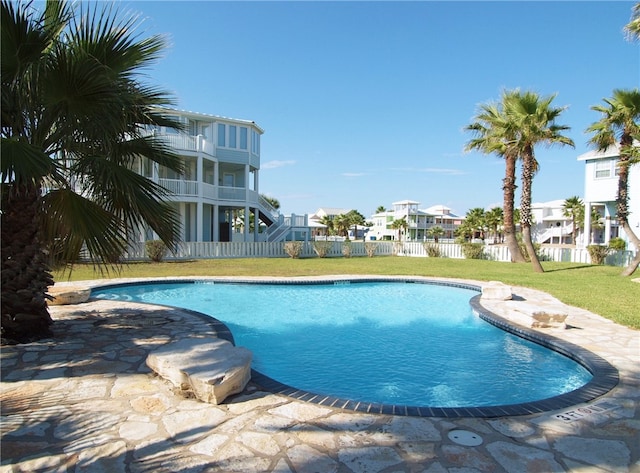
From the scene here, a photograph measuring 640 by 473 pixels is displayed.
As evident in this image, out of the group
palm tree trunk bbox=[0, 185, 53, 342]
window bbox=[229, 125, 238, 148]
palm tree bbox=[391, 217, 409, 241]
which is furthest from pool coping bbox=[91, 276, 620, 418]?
palm tree bbox=[391, 217, 409, 241]

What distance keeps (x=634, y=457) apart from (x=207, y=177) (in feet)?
86.5

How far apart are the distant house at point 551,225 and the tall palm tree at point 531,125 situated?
3732 centimetres

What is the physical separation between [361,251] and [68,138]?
20.9 metres

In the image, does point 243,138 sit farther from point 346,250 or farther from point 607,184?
point 607,184

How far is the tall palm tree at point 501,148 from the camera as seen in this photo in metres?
18.0

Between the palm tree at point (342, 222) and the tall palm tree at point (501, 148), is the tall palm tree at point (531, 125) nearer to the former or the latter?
the tall palm tree at point (501, 148)

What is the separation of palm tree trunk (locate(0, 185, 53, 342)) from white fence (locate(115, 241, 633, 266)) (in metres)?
12.4

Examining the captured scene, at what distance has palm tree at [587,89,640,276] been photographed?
13.8 meters

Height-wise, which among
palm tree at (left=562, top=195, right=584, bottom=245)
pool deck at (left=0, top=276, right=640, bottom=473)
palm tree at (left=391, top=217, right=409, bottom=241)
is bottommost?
pool deck at (left=0, top=276, right=640, bottom=473)

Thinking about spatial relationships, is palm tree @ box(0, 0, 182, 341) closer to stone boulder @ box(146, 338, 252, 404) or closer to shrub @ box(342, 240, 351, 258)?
stone boulder @ box(146, 338, 252, 404)

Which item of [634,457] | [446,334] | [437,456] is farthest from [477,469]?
[446,334]

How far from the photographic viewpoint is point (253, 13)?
11.0 meters

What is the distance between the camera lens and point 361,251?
24.7 metres

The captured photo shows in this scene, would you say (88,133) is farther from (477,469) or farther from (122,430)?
(477,469)
